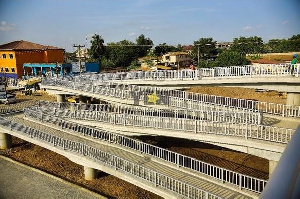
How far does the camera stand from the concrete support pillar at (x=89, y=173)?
61.5 feet

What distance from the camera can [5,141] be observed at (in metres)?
25.5

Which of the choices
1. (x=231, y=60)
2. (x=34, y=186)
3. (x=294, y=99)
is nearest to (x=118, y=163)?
(x=34, y=186)

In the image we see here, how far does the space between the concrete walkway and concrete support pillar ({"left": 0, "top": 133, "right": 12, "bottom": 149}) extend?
4.95m

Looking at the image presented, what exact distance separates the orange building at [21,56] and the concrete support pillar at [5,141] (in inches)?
1401

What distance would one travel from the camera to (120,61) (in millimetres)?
76125

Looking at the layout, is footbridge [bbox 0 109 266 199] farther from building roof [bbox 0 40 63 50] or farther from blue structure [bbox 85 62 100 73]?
building roof [bbox 0 40 63 50]

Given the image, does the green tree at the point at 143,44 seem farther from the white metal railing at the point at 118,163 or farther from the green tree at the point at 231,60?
the white metal railing at the point at 118,163

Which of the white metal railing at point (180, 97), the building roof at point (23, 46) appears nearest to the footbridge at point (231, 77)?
the white metal railing at point (180, 97)

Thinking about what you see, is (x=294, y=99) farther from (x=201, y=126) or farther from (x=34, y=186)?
(x=34, y=186)

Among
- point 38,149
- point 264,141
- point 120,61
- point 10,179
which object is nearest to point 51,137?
point 10,179

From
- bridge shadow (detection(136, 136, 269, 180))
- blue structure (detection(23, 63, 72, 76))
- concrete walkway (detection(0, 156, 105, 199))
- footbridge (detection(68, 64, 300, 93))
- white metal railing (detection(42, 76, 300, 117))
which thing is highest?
blue structure (detection(23, 63, 72, 76))

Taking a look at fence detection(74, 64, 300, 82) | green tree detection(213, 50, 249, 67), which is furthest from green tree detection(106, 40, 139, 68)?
fence detection(74, 64, 300, 82)

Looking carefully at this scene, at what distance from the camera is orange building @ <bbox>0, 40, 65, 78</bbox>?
189 feet

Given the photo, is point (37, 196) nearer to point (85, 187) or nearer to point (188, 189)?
point (85, 187)
